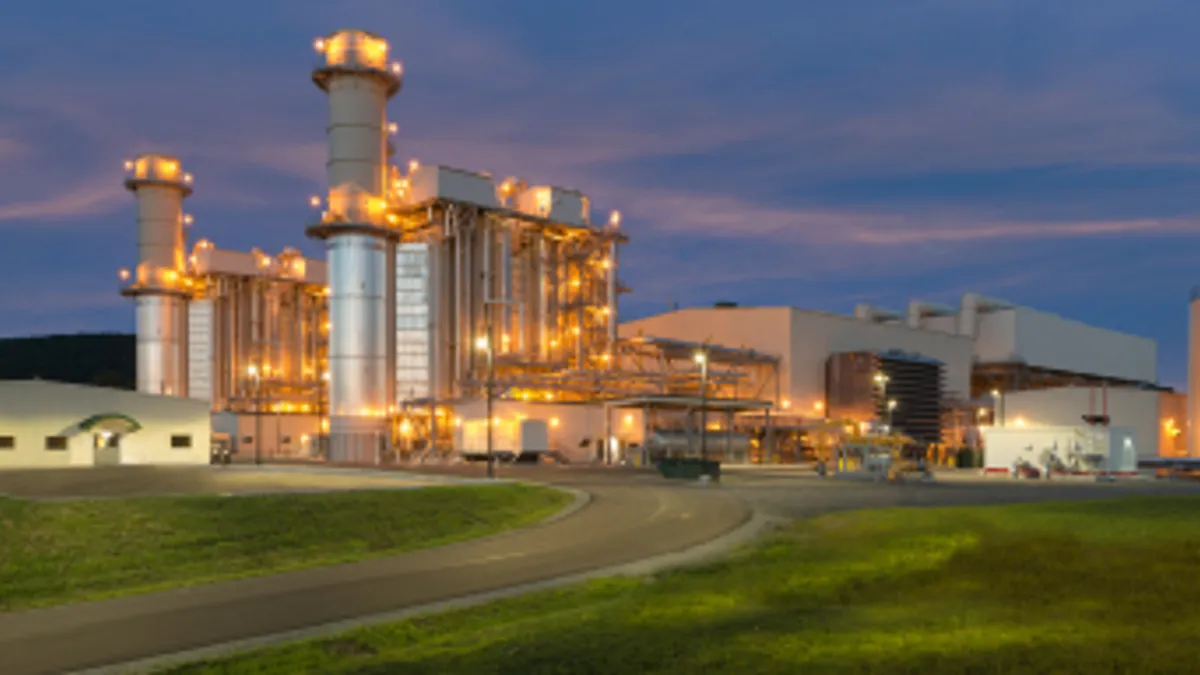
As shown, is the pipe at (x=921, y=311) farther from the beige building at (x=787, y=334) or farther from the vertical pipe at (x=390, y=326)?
the vertical pipe at (x=390, y=326)

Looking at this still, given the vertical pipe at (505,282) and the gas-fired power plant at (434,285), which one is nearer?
the gas-fired power plant at (434,285)

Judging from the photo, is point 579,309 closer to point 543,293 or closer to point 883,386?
point 543,293

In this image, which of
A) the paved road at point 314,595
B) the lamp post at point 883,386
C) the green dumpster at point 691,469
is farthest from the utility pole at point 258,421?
the lamp post at point 883,386

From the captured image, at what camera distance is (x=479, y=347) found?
8338cm

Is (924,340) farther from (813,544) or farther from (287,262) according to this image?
(813,544)

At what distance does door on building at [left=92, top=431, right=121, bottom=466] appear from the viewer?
60938mm

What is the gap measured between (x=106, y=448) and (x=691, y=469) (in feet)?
112

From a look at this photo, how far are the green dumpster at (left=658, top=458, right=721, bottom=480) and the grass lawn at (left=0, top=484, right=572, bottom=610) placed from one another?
20.9 metres

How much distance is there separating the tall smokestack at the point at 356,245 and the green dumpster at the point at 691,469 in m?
30.3

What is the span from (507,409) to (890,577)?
57.9m

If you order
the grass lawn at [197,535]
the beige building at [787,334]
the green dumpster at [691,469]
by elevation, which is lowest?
the green dumpster at [691,469]

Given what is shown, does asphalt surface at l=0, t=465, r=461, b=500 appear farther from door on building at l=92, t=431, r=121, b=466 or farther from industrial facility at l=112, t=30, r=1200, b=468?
industrial facility at l=112, t=30, r=1200, b=468

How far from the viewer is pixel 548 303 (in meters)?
90.4

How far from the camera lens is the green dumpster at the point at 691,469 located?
2105 inches
